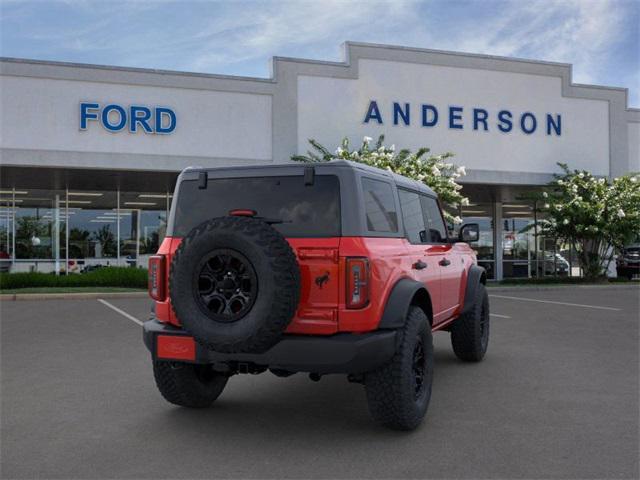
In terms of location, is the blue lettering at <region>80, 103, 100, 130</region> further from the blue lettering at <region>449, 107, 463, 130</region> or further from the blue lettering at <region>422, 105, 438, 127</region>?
the blue lettering at <region>449, 107, 463, 130</region>

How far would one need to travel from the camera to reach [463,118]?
23.1 metres

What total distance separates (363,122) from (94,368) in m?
16.2

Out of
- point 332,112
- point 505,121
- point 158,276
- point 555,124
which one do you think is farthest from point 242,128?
point 158,276

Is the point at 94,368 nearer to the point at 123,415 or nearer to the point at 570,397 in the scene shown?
the point at 123,415

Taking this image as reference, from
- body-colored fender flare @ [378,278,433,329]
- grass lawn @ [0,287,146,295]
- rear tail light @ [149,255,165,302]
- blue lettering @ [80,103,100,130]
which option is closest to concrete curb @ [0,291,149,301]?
grass lawn @ [0,287,146,295]

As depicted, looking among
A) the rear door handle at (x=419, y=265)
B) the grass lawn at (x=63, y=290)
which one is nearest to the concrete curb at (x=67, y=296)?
the grass lawn at (x=63, y=290)

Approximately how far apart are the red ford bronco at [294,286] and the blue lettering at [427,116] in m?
18.0

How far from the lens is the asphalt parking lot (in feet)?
13.2

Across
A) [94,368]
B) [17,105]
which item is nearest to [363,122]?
[17,105]

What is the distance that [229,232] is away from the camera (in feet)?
13.9

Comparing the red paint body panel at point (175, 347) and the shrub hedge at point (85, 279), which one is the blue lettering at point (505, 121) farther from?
the red paint body panel at point (175, 347)

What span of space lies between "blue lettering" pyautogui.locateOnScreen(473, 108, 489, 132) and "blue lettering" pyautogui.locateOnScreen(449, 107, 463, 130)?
22.9 inches

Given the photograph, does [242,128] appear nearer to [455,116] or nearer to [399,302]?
[455,116]

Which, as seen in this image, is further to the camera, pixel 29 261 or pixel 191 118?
pixel 29 261
